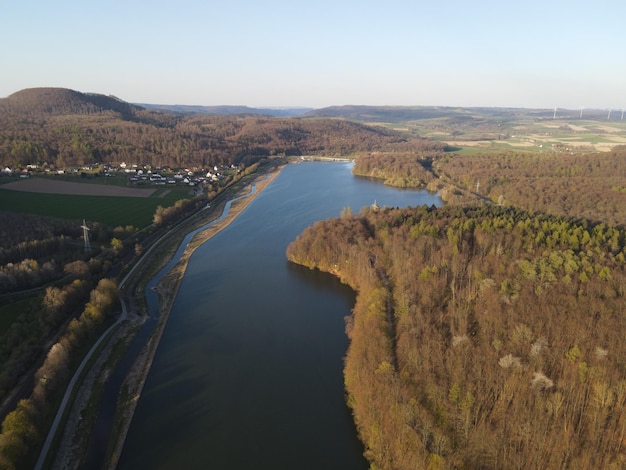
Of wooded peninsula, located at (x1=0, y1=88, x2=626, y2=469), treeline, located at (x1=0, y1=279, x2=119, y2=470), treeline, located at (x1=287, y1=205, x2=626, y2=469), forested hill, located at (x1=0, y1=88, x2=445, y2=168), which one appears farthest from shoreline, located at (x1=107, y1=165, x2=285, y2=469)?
forested hill, located at (x1=0, y1=88, x2=445, y2=168)

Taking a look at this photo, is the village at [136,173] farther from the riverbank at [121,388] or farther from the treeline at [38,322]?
the treeline at [38,322]

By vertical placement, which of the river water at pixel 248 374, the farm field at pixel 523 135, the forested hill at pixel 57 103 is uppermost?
the forested hill at pixel 57 103

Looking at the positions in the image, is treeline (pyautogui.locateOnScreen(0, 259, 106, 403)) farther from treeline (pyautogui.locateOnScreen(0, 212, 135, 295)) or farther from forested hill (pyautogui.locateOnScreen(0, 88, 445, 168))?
forested hill (pyautogui.locateOnScreen(0, 88, 445, 168))

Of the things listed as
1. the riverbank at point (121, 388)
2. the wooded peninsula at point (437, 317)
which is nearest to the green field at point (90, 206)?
the wooded peninsula at point (437, 317)

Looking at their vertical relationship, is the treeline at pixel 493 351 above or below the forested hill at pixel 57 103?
below

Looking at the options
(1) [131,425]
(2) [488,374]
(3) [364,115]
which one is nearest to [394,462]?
(2) [488,374]

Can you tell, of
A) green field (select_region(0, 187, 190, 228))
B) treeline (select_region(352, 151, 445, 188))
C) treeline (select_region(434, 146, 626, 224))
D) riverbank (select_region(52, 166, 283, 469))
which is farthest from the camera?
treeline (select_region(352, 151, 445, 188))

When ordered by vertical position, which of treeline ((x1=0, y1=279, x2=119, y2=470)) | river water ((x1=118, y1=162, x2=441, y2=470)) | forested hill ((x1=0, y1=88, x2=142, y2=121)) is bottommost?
river water ((x1=118, y1=162, x2=441, y2=470))
